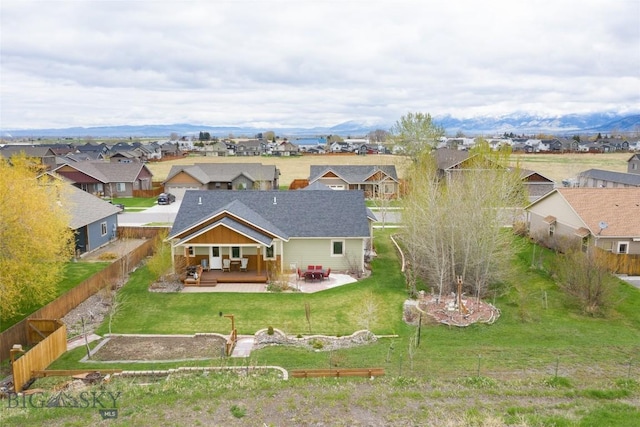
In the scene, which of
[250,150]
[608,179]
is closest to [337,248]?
[608,179]

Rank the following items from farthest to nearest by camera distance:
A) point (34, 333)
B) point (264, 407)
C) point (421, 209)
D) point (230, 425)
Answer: point (421, 209)
point (34, 333)
point (264, 407)
point (230, 425)

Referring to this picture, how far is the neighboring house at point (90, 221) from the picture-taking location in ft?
110

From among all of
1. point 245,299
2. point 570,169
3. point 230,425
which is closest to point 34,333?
point 245,299

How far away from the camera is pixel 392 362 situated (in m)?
16.1

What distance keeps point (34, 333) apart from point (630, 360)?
2179 centimetres

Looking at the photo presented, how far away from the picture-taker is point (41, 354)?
16672 millimetres

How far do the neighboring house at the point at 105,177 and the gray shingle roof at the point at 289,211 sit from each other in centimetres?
3569

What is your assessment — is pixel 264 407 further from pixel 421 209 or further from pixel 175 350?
pixel 421 209

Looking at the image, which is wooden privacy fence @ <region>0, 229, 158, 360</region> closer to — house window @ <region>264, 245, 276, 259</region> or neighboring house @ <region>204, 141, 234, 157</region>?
house window @ <region>264, 245, 276, 259</region>

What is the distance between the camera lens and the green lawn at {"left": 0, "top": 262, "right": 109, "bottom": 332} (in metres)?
20.3

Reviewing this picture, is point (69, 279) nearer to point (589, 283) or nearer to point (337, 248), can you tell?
point (337, 248)

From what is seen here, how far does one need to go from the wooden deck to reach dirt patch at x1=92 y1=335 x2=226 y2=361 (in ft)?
24.9

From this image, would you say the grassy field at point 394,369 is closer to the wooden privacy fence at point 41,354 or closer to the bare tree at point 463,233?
the wooden privacy fence at point 41,354

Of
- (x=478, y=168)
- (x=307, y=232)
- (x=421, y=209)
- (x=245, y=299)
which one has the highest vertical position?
(x=478, y=168)
